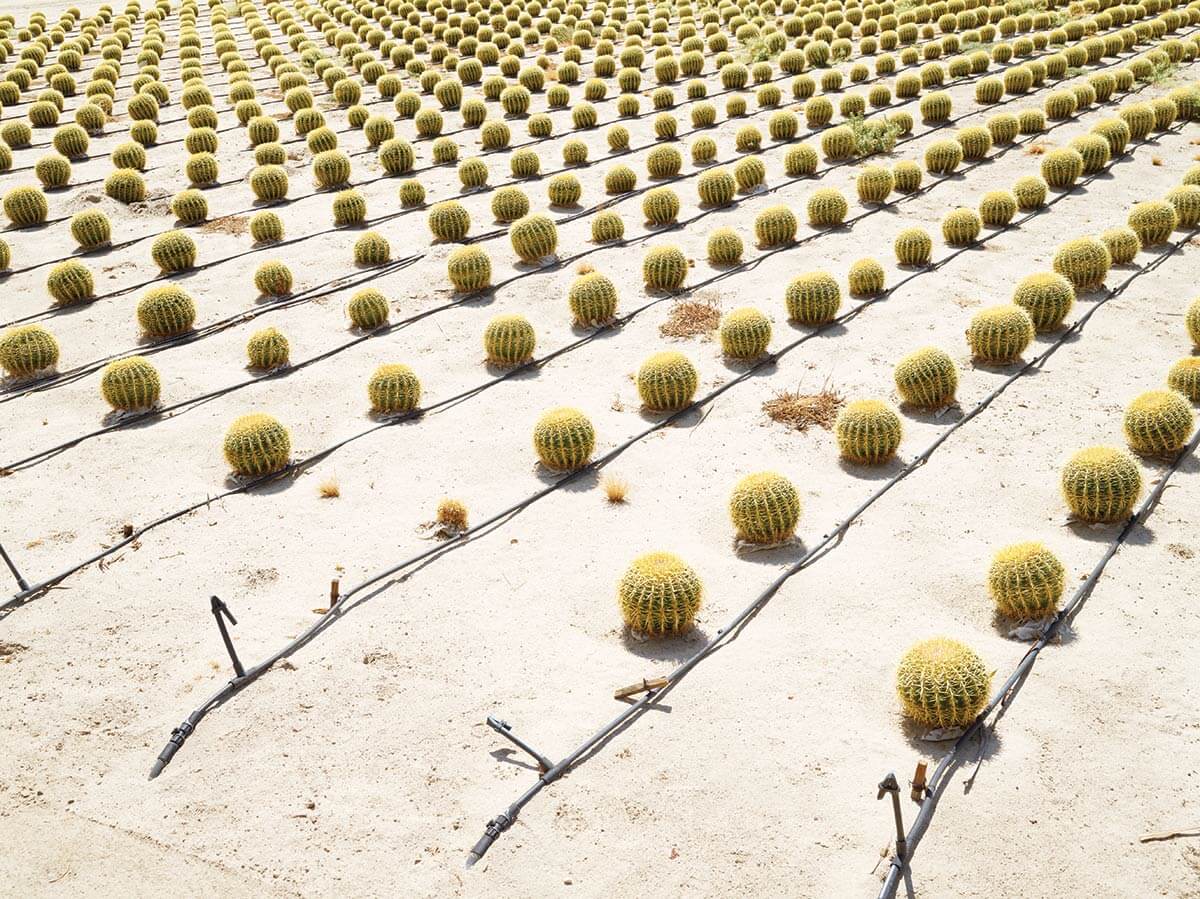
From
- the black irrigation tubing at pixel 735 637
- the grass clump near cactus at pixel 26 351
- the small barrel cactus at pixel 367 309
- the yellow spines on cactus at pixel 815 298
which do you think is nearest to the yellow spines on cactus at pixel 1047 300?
the black irrigation tubing at pixel 735 637

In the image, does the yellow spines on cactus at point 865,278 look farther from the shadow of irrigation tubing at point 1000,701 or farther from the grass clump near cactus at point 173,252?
the grass clump near cactus at point 173,252

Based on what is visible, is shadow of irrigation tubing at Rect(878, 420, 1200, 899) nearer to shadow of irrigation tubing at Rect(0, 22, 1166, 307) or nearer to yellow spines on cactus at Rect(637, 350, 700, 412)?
yellow spines on cactus at Rect(637, 350, 700, 412)

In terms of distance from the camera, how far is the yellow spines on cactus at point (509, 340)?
1560 cm

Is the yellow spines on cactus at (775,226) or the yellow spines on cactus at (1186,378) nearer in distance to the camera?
the yellow spines on cactus at (1186,378)

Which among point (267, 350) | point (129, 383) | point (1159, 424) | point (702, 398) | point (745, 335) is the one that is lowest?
point (1159, 424)

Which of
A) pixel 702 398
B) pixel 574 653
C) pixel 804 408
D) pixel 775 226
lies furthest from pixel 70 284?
pixel 574 653

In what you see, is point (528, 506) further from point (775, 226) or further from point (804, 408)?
point (775, 226)

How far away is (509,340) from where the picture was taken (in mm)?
15586

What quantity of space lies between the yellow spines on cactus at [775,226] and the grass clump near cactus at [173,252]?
10.8m

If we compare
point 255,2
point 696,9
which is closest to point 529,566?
point 696,9

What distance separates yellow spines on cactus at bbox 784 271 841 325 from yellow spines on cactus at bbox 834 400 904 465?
12.6 feet

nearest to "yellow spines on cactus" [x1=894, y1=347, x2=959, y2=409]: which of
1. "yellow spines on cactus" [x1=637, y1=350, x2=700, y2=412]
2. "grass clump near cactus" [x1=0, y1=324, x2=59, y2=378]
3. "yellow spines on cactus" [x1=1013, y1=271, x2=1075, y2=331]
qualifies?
"yellow spines on cactus" [x1=637, y1=350, x2=700, y2=412]

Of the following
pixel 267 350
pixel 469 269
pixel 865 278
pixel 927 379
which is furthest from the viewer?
pixel 469 269

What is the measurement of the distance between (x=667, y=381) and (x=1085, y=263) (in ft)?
26.6
